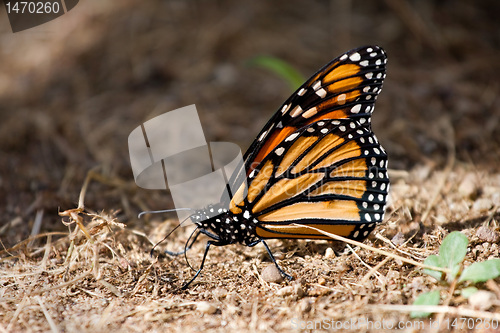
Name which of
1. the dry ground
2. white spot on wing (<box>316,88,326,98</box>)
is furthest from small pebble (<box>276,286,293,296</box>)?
white spot on wing (<box>316,88,326,98</box>)

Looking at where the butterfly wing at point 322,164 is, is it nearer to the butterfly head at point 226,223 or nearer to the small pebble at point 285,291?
the butterfly head at point 226,223

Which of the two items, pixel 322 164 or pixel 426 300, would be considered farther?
pixel 322 164

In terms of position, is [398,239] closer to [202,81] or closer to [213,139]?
[213,139]

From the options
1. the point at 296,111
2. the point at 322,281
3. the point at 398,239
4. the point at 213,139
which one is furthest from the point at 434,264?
the point at 213,139

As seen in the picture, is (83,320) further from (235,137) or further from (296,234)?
(235,137)

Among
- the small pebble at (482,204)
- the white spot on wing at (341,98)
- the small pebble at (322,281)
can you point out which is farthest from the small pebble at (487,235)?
the white spot on wing at (341,98)

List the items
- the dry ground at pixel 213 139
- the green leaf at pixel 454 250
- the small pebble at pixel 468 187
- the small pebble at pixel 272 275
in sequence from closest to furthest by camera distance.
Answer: the green leaf at pixel 454 250 → the dry ground at pixel 213 139 → the small pebble at pixel 272 275 → the small pebble at pixel 468 187

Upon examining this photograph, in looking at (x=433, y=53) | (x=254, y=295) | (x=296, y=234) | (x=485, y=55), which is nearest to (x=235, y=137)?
(x=296, y=234)

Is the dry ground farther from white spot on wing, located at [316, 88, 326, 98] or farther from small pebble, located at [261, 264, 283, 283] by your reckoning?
white spot on wing, located at [316, 88, 326, 98]
